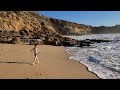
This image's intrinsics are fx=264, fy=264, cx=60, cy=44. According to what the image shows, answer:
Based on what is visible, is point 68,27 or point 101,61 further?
point 68,27

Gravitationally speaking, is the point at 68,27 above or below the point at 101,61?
below

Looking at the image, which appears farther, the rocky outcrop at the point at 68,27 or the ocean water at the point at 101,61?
the rocky outcrop at the point at 68,27

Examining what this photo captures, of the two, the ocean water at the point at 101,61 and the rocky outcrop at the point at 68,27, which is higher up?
the ocean water at the point at 101,61

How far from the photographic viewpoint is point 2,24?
47875 mm

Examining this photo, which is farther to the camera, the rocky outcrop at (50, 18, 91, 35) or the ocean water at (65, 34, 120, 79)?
the rocky outcrop at (50, 18, 91, 35)

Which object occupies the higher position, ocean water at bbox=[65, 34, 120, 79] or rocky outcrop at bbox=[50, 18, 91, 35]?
ocean water at bbox=[65, 34, 120, 79]
